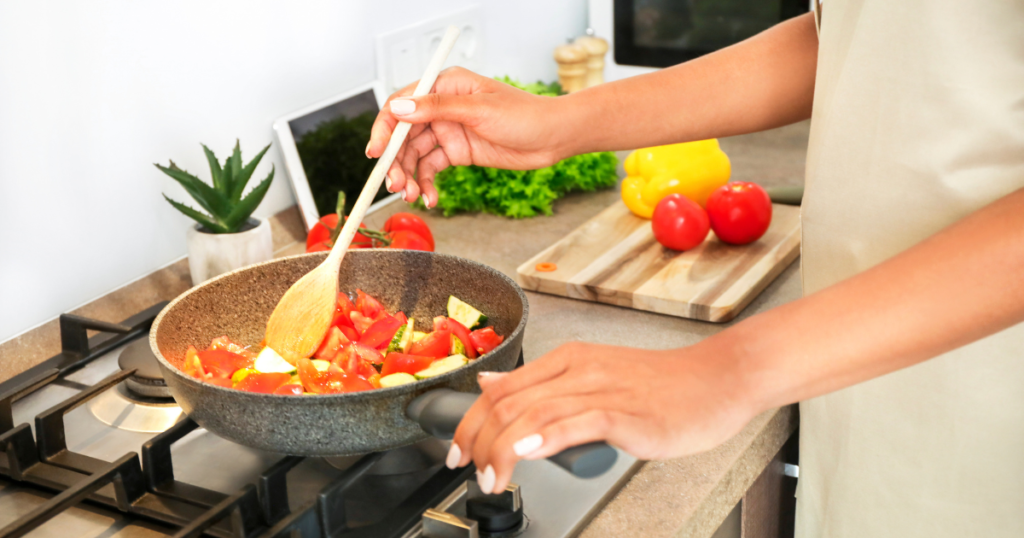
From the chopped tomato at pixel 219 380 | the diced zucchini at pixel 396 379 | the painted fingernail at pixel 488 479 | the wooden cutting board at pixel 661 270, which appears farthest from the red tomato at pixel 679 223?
the painted fingernail at pixel 488 479

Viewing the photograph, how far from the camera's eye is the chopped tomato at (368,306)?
0.96 m

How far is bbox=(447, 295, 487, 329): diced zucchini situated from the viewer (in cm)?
93

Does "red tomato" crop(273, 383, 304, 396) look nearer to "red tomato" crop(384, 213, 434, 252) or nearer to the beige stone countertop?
the beige stone countertop

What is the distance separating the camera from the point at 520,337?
78 cm

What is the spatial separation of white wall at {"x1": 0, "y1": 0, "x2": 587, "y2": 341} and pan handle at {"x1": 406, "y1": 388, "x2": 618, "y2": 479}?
2.07 feet

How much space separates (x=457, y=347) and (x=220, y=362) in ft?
0.72

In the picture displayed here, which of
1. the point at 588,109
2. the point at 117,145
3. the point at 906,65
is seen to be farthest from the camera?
the point at 117,145

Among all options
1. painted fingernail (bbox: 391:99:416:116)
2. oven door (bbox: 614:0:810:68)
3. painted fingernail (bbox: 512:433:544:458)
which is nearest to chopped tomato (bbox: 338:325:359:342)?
painted fingernail (bbox: 391:99:416:116)

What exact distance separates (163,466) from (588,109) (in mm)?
549

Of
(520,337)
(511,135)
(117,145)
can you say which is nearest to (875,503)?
(520,337)

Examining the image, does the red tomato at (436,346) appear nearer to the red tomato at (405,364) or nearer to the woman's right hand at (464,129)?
the red tomato at (405,364)

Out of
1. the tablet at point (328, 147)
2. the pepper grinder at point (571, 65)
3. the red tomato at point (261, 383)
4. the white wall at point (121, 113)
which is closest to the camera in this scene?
the red tomato at point (261, 383)

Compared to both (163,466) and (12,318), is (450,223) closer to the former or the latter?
(12,318)

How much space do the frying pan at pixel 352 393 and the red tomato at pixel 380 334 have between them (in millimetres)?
94
